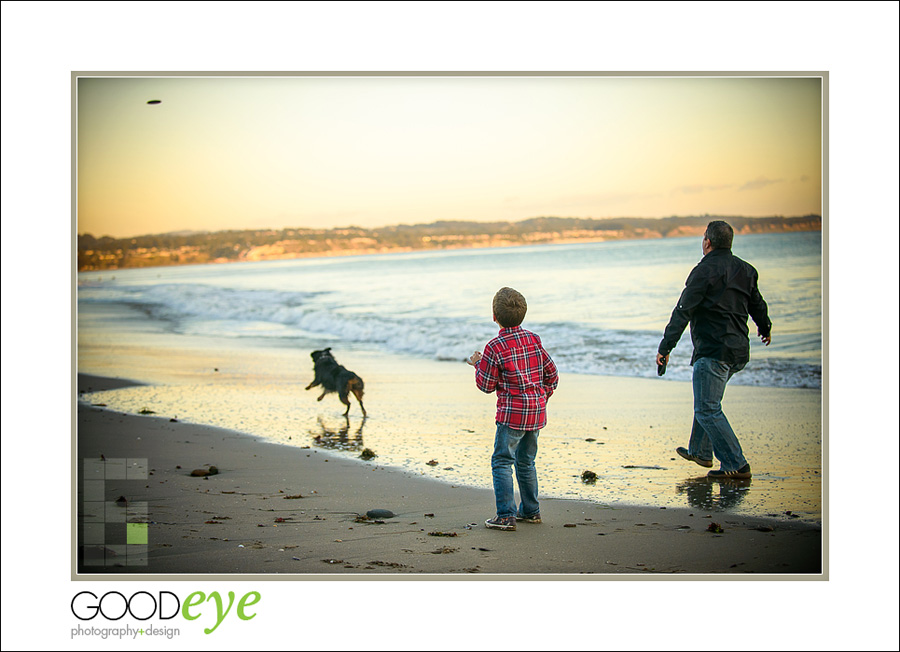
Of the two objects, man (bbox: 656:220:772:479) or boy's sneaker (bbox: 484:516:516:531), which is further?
man (bbox: 656:220:772:479)

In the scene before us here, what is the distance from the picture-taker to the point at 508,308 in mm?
4414

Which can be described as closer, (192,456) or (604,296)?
(192,456)

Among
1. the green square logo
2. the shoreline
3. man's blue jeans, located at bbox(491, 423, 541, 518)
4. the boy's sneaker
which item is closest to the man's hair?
the shoreline

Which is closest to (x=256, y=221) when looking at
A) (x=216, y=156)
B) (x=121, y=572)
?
(x=216, y=156)

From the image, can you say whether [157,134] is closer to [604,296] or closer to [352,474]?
[352,474]

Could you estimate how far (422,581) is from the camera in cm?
408

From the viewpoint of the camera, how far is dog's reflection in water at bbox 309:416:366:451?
6.47m

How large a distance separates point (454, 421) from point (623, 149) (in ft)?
8.80

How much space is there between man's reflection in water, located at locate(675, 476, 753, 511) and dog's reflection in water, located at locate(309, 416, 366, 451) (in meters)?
2.51

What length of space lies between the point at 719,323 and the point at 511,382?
174 centimetres

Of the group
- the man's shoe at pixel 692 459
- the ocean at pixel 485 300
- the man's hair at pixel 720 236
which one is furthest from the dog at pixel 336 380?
the man's hair at pixel 720 236

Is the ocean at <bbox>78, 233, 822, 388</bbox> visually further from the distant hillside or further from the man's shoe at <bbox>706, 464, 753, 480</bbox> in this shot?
the man's shoe at <bbox>706, 464, 753, 480</bbox>

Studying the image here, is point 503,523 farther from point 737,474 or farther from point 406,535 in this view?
point 737,474

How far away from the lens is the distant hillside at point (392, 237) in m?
6.89
